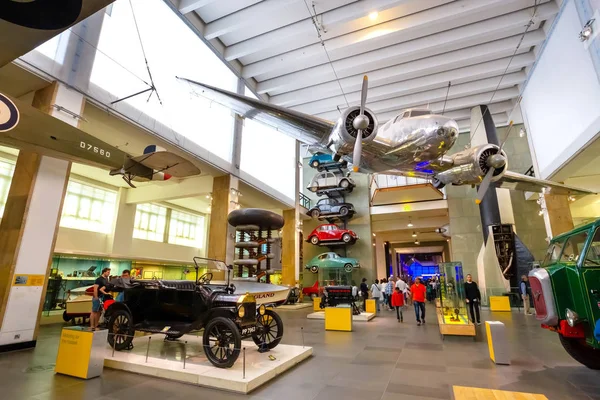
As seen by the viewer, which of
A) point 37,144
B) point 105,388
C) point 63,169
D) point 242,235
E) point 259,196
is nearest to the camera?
point 105,388

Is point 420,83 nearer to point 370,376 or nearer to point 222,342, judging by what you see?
point 370,376

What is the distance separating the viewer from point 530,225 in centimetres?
1744

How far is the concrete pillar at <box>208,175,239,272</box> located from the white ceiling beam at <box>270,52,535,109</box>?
721 centimetres

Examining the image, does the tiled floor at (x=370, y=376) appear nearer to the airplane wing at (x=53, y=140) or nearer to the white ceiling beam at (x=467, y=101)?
the airplane wing at (x=53, y=140)

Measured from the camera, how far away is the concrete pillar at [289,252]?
16953 millimetres

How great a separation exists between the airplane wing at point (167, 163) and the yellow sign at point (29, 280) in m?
3.20

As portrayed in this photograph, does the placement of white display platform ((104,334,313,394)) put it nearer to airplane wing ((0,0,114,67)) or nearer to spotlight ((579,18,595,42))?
airplane wing ((0,0,114,67))

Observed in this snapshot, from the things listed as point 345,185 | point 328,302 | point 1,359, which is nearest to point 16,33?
point 1,359

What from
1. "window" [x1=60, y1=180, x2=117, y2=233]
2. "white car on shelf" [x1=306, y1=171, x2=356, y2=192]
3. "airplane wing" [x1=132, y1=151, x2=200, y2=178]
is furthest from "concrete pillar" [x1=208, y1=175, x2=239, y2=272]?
"white car on shelf" [x1=306, y1=171, x2=356, y2=192]

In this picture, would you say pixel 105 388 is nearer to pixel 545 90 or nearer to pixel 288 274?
pixel 288 274

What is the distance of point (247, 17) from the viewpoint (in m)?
11.5

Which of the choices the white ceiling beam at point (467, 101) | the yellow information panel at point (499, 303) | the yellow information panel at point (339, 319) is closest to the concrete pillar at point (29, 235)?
the yellow information panel at point (339, 319)

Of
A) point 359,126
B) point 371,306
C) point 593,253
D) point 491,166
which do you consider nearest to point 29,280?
point 359,126

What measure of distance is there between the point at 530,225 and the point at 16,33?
2245 cm
